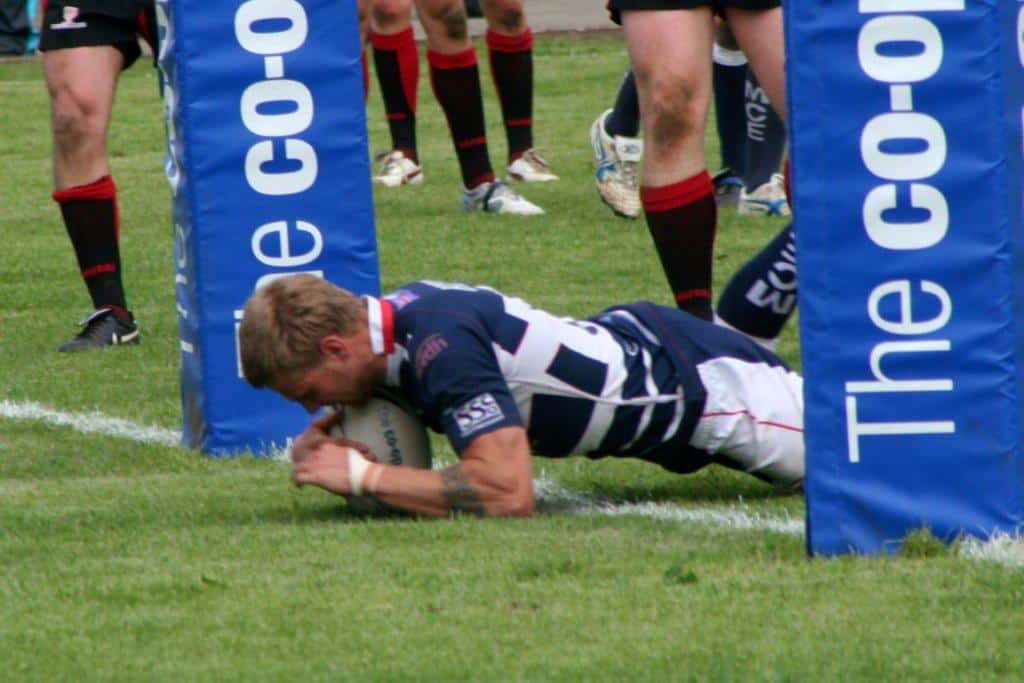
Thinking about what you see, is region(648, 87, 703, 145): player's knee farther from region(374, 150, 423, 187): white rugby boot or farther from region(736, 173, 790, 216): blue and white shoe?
region(374, 150, 423, 187): white rugby boot

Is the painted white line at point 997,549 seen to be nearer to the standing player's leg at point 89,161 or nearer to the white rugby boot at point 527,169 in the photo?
the standing player's leg at point 89,161

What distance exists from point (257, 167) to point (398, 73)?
5.11m

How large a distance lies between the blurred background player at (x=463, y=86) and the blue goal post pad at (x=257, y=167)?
13.7ft

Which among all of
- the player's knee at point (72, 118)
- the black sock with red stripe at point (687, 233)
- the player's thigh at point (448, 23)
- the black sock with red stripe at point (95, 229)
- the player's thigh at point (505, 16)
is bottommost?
the player's thigh at point (505, 16)

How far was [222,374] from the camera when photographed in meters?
5.44

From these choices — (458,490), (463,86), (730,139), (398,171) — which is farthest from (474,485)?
(398,171)

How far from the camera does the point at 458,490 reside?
14.4 feet

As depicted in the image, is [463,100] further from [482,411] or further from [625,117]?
[482,411]

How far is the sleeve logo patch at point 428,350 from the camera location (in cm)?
431

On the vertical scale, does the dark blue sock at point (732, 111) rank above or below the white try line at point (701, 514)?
below

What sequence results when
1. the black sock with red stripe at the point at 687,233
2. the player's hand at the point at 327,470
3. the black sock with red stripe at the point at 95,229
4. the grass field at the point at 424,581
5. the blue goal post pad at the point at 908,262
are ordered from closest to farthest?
the grass field at the point at 424,581 → the blue goal post pad at the point at 908,262 → the player's hand at the point at 327,470 → the black sock with red stripe at the point at 687,233 → the black sock with red stripe at the point at 95,229

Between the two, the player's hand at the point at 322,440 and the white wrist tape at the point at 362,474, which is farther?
the player's hand at the point at 322,440

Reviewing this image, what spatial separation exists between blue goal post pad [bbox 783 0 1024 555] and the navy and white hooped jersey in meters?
0.66

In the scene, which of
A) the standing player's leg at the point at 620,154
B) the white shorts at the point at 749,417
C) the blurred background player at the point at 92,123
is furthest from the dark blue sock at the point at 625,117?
the white shorts at the point at 749,417
